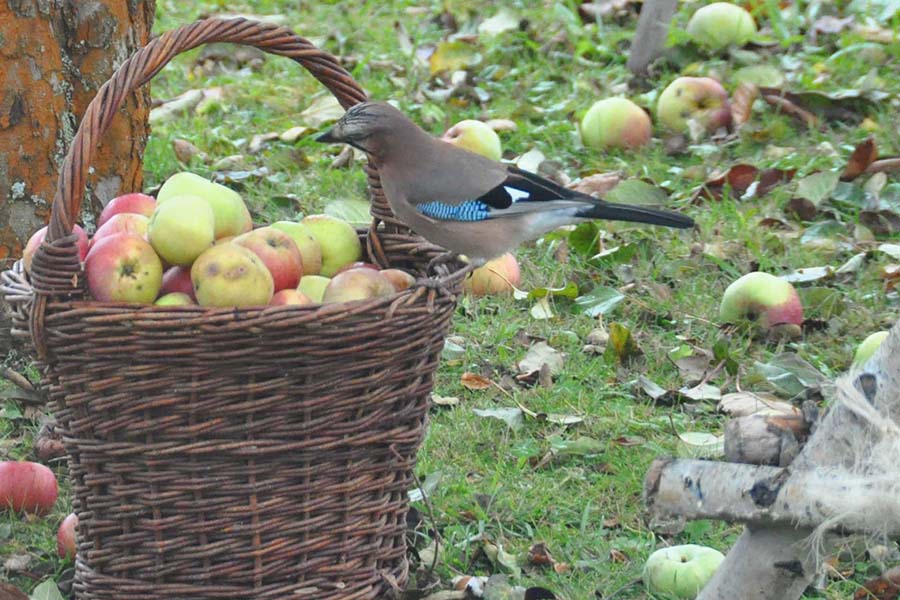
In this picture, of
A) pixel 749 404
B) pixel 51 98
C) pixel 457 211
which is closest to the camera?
pixel 457 211

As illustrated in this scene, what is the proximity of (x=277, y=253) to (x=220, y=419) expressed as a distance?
42cm

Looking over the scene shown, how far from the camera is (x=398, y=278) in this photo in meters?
2.68

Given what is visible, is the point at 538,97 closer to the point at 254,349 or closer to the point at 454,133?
the point at 454,133

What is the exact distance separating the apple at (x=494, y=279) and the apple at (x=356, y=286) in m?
1.58

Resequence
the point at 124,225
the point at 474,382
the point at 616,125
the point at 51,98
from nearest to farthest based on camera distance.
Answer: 1. the point at 124,225
2. the point at 51,98
3. the point at 474,382
4. the point at 616,125

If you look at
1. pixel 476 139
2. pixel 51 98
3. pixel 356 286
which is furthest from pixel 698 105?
pixel 356 286

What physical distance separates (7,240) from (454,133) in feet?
5.65

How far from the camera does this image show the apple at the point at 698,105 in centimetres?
521

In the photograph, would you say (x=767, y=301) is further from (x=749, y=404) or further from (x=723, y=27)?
(x=723, y=27)

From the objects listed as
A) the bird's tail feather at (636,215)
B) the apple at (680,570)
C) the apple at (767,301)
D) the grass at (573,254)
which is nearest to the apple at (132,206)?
the grass at (573,254)

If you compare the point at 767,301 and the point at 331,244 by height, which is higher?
the point at 331,244

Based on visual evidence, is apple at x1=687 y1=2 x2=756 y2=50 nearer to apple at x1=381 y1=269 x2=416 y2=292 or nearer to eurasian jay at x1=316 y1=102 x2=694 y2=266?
eurasian jay at x1=316 y1=102 x2=694 y2=266

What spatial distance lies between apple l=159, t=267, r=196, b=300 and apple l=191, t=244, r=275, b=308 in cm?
13

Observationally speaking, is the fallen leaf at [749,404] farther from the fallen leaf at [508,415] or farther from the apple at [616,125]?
the apple at [616,125]
